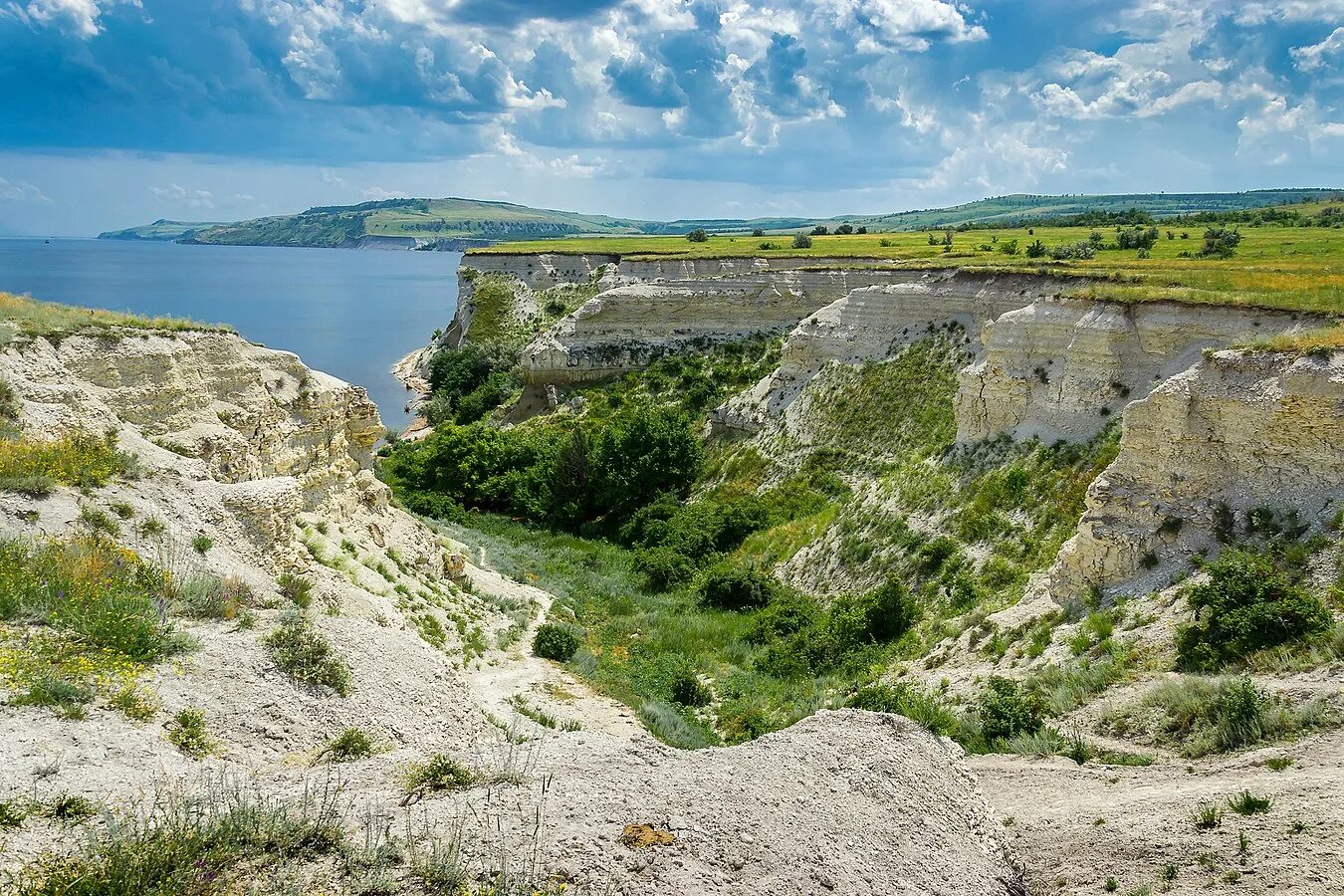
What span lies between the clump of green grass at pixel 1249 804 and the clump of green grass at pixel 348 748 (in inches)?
351

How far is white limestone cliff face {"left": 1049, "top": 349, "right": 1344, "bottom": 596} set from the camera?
44.4ft

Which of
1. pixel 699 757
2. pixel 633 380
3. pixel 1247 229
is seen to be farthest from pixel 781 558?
pixel 1247 229

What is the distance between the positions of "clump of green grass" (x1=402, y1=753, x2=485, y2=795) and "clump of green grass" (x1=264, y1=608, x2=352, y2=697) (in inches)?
93.9

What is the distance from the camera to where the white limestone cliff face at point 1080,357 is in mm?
18672

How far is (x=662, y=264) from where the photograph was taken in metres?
50.2

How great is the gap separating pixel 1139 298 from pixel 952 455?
241 inches

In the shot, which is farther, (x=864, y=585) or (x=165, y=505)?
(x=864, y=585)

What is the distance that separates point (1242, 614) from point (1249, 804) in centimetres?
461

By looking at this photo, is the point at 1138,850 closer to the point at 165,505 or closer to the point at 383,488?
the point at 165,505

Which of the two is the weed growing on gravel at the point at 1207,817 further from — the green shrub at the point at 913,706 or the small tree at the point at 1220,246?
the small tree at the point at 1220,246

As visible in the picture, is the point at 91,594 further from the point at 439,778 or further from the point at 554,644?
the point at 554,644

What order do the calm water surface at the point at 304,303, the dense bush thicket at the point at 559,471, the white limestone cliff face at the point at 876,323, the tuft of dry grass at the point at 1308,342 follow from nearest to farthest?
the tuft of dry grass at the point at 1308,342, the white limestone cliff face at the point at 876,323, the dense bush thicket at the point at 559,471, the calm water surface at the point at 304,303

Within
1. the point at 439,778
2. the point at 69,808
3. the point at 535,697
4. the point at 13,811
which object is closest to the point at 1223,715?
the point at 439,778

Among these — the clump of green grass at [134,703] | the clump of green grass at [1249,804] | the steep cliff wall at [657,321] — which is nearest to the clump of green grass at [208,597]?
the clump of green grass at [134,703]
